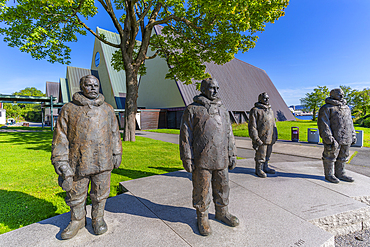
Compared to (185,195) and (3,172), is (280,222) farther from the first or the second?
(3,172)

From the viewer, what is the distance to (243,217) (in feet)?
9.73

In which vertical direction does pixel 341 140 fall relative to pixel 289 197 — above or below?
above

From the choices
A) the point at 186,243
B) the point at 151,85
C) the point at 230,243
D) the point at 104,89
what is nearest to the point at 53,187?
the point at 186,243

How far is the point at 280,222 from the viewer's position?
2818 millimetres

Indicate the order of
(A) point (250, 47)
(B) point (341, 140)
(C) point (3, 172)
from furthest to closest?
(A) point (250, 47) < (C) point (3, 172) < (B) point (341, 140)

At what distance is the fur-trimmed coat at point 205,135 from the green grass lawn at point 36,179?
2.83 metres

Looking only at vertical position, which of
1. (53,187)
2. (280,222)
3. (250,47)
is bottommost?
(53,187)

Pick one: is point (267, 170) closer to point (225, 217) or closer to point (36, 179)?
point (225, 217)

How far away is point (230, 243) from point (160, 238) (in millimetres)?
920

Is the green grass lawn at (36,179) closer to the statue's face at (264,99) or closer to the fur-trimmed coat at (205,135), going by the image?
the fur-trimmed coat at (205,135)

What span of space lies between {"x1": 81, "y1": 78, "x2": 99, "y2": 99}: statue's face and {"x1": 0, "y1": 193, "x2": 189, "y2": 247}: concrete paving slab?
1.93 metres

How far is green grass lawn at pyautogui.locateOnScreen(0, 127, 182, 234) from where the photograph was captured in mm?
3363

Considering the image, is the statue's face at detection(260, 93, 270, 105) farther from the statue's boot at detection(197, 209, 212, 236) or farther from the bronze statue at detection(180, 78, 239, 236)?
the statue's boot at detection(197, 209, 212, 236)

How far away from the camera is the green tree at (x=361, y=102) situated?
29312 millimetres
